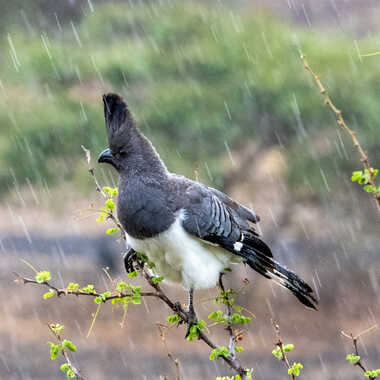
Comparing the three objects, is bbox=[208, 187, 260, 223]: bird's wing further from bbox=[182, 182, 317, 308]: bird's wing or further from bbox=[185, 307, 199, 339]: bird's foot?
bbox=[185, 307, 199, 339]: bird's foot

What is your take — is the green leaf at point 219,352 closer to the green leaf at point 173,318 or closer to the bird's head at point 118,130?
the green leaf at point 173,318

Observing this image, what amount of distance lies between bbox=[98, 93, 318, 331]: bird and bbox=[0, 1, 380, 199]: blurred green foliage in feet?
14.7

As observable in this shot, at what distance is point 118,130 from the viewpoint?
240 centimetres

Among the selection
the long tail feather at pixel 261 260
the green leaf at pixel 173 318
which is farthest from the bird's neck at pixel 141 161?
the green leaf at pixel 173 318

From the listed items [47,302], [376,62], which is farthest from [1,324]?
[376,62]

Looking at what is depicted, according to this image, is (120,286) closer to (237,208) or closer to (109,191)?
(109,191)

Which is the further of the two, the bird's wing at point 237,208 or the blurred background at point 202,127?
the blurred background at point 202,127

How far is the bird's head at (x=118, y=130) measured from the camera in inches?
91.4

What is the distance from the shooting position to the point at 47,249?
12.2m

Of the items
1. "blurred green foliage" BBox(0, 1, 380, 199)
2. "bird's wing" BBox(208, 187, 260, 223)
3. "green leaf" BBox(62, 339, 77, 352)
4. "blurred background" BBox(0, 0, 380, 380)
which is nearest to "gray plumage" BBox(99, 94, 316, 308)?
"bird's wing" BBox(208, 187, 260, 223)

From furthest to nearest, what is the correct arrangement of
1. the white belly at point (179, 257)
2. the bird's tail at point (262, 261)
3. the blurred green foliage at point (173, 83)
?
the blurred green foliage at point (173, 83) < the bird's tail at point (262, 261) < the white belly at point (179, 257)

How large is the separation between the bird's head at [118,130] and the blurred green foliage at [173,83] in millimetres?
4521

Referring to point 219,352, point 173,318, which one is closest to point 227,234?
point 173,318

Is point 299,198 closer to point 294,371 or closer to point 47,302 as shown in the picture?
point 47,302
